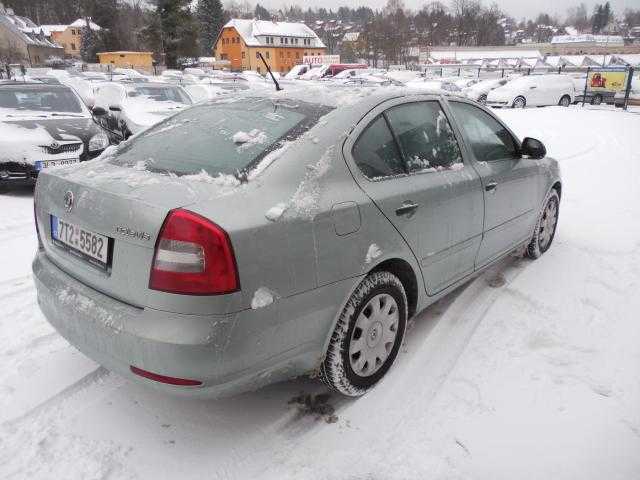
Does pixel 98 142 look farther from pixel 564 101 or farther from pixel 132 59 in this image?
pixel 132 59

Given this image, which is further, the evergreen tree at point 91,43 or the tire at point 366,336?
the evergreen tree at point 91,43

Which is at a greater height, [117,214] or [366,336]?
[117,214]

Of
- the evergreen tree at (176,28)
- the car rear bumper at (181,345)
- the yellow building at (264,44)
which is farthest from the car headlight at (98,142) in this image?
the yellow building at (264,44)

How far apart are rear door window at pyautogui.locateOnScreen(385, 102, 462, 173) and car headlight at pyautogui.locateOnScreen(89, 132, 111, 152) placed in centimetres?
577

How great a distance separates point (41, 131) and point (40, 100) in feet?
4.60

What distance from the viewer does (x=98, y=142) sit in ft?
24.3

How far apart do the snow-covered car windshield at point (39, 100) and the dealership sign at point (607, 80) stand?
21325 mm

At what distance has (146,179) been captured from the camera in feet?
7.57

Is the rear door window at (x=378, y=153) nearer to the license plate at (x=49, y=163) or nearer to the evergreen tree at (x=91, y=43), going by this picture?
the license plate at (x=49, y=163)

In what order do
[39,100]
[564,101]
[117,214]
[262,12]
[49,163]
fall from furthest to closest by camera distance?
[262,12] → [564,101] → [39,100] → [49,163] → [117,214]

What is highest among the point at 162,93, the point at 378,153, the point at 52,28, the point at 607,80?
the point at 52,28

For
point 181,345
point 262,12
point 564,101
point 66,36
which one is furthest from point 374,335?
point 262,12

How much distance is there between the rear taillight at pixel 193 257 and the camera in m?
1.93

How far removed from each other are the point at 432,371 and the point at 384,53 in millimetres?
71219
